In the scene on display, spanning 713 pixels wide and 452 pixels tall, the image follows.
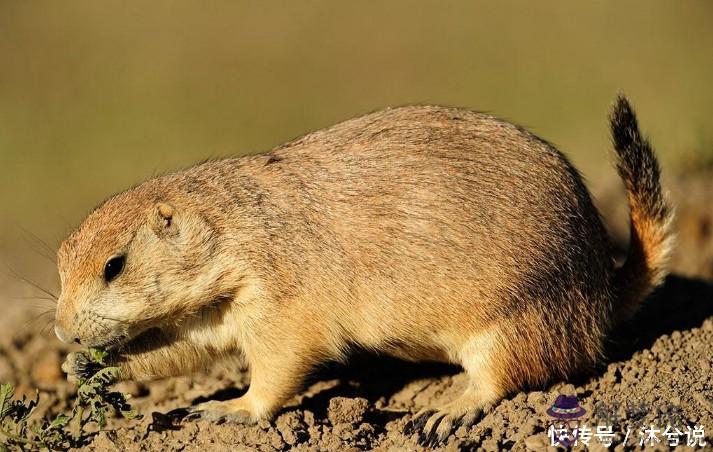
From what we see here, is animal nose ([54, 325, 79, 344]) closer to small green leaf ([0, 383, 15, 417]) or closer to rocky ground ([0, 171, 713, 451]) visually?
small green leaf ([0, 383, 15, 417])

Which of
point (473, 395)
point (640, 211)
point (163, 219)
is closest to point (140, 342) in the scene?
point (163, 219)

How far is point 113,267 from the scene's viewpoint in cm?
475

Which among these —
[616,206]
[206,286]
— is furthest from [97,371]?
[616,206]

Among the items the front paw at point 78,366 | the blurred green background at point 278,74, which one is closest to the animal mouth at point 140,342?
the front paw at point 78,366

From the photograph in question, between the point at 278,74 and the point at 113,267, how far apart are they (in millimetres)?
14694

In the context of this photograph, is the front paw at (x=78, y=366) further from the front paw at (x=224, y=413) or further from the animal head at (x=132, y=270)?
the front paw at (x=224, y=413)

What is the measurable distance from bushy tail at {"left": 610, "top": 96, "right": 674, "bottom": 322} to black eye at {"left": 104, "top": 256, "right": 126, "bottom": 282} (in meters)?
2.99

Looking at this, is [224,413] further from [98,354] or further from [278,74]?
[278,74]

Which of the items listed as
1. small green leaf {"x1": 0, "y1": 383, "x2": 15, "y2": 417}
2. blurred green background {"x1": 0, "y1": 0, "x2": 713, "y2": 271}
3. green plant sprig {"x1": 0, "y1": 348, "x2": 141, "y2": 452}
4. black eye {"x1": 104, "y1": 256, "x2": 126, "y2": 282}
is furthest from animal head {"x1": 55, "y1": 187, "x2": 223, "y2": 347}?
blurred green background {"x1": 0, "y1": 0, "x2": 713, "y2": 271}

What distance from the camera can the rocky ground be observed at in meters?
4.40

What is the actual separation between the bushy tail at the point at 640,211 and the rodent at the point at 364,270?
402 mm

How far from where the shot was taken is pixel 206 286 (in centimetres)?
485

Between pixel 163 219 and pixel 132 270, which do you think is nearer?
pixel 132 270

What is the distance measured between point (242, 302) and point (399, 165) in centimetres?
117
